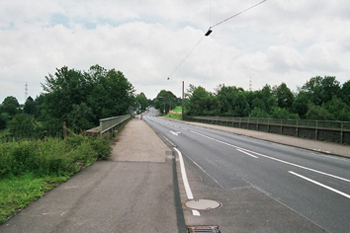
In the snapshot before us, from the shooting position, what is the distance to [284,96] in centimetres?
10306

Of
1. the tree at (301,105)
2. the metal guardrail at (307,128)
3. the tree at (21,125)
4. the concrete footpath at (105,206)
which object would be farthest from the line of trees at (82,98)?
the tree at (301,105)

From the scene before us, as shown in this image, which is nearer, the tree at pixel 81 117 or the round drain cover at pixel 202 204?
the round drain cover at pixel 202 204

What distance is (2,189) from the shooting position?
586 cm

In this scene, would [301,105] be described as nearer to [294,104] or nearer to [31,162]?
[294,104]

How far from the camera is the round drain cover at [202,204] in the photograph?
520cm

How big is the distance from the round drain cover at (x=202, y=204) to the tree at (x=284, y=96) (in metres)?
105

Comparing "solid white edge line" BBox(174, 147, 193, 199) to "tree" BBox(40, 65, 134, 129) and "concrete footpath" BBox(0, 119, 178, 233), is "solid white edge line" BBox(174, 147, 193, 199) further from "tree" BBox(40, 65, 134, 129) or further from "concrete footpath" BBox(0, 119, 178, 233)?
"tree" BBox(40, 65, 134, 129)

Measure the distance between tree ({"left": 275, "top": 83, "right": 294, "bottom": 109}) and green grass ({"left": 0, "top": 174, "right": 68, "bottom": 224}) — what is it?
10539 cm

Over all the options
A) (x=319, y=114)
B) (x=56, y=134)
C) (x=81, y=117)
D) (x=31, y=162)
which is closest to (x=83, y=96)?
(x=81, y=117)

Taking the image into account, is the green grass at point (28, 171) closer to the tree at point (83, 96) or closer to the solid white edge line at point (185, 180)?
the solid white edge line at point (185, 180)

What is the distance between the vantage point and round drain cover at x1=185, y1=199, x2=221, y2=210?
5199mm

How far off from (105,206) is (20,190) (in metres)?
2.22

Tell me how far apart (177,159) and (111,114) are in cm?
3665

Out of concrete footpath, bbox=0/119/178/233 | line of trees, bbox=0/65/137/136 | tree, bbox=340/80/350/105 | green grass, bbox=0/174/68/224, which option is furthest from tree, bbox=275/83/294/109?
green grass, bbox=0/174/68/224
